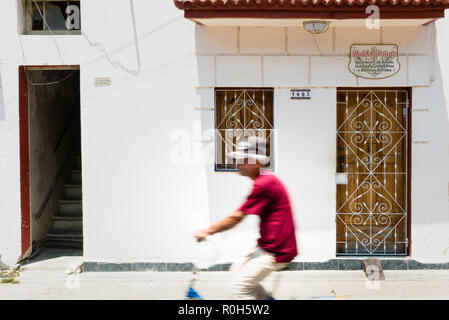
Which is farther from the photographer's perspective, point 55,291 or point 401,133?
point 401,133

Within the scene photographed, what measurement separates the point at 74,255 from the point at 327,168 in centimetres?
442

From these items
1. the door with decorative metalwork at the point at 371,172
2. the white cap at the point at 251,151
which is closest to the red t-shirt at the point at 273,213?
the white cap at the point at 251,151

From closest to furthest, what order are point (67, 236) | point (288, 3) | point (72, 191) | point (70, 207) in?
point (288, 3)
point (67, 236)
point (70, 207)
point (72, 191)

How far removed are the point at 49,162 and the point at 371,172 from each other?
5689 millimetres

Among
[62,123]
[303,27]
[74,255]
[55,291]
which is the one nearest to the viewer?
[55,291]

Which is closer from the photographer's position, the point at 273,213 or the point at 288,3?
the point at 273,213

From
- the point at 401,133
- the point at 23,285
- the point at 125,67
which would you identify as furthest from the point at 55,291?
the point at 401,133

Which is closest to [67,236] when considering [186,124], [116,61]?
[186,124]

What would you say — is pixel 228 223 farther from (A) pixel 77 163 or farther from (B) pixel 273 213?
(A) pixel 77 163

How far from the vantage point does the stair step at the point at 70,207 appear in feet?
33.0

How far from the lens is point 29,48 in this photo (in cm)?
823

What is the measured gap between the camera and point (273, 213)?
186 inches

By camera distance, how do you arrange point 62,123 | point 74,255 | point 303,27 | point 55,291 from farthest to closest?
point 62,123 → point 74,255 → point 303,27 → point 55,291

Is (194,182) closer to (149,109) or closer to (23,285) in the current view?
(149,109)
